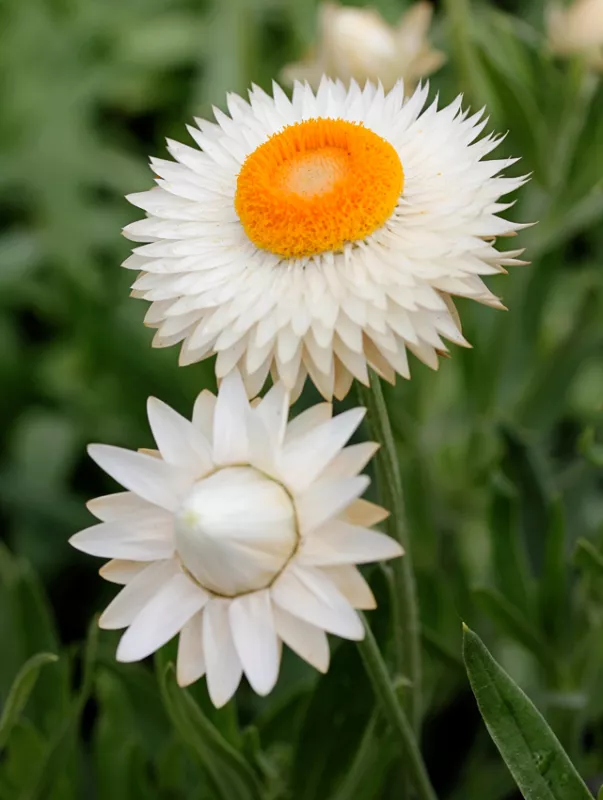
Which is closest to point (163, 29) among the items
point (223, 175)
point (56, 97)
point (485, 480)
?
point (56, 97)

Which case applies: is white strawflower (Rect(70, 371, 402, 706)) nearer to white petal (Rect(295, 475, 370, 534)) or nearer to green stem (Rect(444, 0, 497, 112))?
white petal (Rect(295, 475, 370, 534))

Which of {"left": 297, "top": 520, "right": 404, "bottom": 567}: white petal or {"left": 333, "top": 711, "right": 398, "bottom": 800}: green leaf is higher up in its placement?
{"left": 297, "top": 520, "right": 404, "bottom": 567}: white petal

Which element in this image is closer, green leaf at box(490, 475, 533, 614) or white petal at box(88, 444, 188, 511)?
white petal at box(88, 444, 188, 511)

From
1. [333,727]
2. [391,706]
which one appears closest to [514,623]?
[333,727]

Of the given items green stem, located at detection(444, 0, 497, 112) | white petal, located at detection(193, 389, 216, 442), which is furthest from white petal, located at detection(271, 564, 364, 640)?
green stem, located at detection(444, 0, 497, 112)

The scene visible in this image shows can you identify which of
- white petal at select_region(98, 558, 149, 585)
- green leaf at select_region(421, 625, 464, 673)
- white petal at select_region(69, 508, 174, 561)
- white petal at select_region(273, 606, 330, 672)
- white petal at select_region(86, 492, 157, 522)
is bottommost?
green leaf at select_region(421, 625, 464, 673)

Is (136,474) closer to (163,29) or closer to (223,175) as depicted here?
(223,175)
